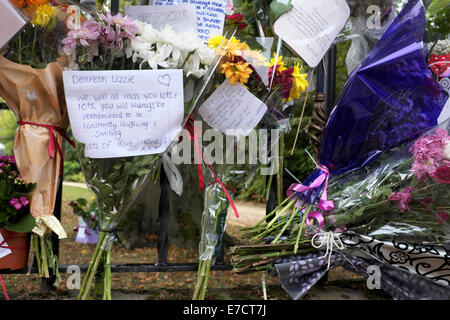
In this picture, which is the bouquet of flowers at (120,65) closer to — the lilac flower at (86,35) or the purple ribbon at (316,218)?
the lilac flower at (86,35)

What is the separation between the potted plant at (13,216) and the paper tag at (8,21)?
58 cm

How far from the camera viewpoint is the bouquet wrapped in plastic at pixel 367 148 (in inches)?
68.5

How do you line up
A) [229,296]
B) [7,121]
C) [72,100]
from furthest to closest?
[7,121] → [229,296] → [72,100]

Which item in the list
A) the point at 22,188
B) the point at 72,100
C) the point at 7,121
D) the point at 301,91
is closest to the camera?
the point at 72,100

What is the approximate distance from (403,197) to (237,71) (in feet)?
2.95

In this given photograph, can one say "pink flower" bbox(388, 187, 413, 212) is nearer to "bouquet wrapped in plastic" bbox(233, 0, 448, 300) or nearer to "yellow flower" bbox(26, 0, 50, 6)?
"bouquet wrapped in plastic" bbox(233, 0, 448, 300)

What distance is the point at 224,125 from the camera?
1.84 m

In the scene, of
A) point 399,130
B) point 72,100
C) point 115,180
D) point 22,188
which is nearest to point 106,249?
point 115,180

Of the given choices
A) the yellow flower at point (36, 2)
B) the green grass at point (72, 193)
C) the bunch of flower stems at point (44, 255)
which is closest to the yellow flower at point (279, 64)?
the yellow flower at point (36, 2)

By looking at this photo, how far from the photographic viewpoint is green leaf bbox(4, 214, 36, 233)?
1685mm

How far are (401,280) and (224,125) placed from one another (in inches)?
42.3

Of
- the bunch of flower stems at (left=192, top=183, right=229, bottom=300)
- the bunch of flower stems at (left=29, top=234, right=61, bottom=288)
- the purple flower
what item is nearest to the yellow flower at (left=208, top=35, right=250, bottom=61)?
the bunch of flower stems at (left=192, top=183, right=229, bottom=300)

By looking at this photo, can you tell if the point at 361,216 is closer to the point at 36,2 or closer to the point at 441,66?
the point at 441,66
